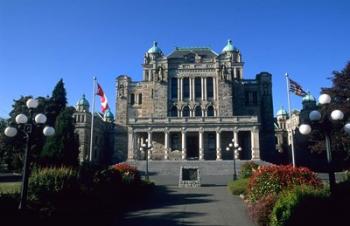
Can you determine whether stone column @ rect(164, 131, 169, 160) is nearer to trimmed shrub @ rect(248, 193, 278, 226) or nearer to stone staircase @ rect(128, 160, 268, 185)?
stone staircase @ rect(128, 160, 268, 185)

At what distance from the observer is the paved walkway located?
1423cm

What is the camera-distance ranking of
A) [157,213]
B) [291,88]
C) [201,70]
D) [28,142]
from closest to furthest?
[28,142] → [157,213] → [291,88] → [201,70]

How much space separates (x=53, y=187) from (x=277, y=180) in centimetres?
1009

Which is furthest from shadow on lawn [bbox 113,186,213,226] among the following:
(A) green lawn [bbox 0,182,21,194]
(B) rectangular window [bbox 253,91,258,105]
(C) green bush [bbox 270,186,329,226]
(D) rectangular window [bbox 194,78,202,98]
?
(B) rectangular window [bbox 253,91,258,105]

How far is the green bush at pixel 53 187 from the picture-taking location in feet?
46.5

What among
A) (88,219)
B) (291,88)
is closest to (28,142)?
(88,219)

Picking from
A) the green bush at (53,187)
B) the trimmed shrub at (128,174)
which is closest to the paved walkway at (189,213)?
the trimmed shrub at (128,174)

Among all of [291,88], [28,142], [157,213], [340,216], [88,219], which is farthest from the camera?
[291,88]

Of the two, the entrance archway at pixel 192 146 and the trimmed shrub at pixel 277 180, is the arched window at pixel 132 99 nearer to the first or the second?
the entrance archway at pixel 192 146

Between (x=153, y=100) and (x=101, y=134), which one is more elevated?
(x=153, y=100)

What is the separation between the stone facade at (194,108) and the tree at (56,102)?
434 inches

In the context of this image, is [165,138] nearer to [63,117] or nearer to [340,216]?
[63,117]

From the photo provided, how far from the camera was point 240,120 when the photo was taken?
57.2 metres

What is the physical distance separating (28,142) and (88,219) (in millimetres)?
3835
